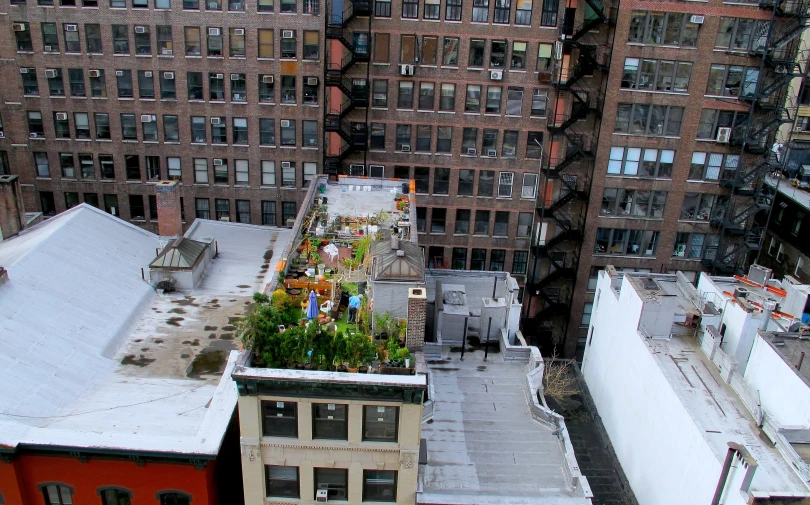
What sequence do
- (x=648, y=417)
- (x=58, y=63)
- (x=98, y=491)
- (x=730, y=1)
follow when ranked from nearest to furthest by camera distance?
(x=98, y=491)
(x=648, y=417)
(x=730, y=1)
(x=58, y=63)

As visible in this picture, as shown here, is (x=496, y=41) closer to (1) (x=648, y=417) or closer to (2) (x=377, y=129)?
(2) (x=377, y=129)

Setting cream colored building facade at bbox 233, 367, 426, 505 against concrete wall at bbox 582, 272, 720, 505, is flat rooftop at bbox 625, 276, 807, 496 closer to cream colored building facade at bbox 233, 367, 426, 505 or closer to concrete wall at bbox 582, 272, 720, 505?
concrete wall at bbox 582, 272, 720, 505

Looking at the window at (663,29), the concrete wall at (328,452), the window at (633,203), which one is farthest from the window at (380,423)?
the window at (663,29)

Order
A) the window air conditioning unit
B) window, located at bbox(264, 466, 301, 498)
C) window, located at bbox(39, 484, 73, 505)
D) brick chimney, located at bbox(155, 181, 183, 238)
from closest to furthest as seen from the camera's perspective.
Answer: window, located at bbox(264, 466, 301, 498), window, located at bbox(39, 484, 73, 505), brick chimney, located at bbox(155, 181, 183, 238), the window air conditioning unit

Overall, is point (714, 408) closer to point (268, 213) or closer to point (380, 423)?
point (380, 423)

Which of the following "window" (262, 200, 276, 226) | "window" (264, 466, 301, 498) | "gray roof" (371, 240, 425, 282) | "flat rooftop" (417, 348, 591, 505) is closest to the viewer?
"window" (264, 466, 301, 498)

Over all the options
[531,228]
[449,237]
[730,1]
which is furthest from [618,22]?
[449,237]

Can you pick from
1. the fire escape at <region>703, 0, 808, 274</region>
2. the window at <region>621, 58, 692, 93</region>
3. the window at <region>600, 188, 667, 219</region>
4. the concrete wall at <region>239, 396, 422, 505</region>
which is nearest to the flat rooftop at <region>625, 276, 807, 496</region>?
the concrete wall at <region>239, 396, 422, 505</region>
